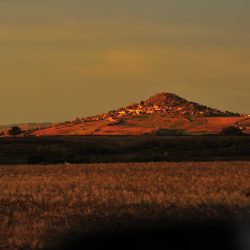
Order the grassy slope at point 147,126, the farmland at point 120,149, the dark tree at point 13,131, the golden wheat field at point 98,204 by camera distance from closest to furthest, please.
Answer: the golden wheat field at point 98,204
the farmland at point 120,149
the dark tree at point 13,131
the grassy slope at point 147,126

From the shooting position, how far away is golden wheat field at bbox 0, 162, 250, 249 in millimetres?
15984

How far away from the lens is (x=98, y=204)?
69.6ft

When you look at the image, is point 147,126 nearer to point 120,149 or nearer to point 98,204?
point 120,149

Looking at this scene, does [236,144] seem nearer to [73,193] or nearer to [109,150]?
Answer: [109,150]

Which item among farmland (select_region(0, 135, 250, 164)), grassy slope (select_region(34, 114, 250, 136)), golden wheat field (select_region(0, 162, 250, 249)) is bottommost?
grassy slope (select_region(34, 114, 250, 136))

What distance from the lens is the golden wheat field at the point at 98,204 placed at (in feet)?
52.4

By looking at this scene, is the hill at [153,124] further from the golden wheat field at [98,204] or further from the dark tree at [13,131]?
the golden wheat field at [98,204]

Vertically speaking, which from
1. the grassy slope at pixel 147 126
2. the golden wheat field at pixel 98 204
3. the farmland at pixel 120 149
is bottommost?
the grassy slope at pixel 147 126

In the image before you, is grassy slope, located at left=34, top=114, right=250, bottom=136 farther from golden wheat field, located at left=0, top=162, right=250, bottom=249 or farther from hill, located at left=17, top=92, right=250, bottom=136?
golden wheat field, located at left=0, top=162, right=250, bottom=249

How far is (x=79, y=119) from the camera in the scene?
593 ft

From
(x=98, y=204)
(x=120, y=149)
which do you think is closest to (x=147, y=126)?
(x=120, y=149)

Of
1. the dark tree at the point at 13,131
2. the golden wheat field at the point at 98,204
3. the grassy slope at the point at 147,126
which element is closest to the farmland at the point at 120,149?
the golden wheat field at the point at 98,204

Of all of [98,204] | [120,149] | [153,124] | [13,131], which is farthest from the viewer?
[153,124]

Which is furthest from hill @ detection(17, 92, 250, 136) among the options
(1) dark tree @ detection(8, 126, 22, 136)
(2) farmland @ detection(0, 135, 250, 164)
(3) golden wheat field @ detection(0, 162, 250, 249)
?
(3) golden wheat field @ detection(0, 162, 250, 249)
